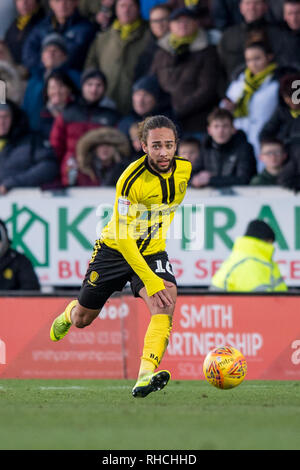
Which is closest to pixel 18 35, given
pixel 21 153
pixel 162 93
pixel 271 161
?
pixel 21 153

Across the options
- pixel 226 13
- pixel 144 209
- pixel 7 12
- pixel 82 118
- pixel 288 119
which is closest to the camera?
pixel 144 209

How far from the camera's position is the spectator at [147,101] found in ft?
43.3

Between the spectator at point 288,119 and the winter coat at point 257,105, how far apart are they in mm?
173

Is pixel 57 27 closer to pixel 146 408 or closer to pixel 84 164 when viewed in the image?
pixel 84 164

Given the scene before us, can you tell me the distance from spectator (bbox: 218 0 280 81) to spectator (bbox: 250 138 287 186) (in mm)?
1417

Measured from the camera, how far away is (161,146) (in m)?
8.02

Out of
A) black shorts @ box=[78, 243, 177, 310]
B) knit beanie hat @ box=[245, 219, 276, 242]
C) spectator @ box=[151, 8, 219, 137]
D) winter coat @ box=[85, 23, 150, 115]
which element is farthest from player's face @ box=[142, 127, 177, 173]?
winter coat @ box=[85, 23, 150, 115]

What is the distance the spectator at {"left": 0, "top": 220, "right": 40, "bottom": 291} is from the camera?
40.1 feet

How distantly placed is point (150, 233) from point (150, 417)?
1764 millimetres

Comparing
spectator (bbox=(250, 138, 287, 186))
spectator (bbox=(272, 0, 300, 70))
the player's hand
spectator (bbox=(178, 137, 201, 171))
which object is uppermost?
spectator (bbox=(272, 0, 300, 70))

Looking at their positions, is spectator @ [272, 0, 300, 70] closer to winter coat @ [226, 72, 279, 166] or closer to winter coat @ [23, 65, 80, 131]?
winter coat @ [226, 72, 279, 166]

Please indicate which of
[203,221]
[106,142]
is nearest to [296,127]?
[203,221]

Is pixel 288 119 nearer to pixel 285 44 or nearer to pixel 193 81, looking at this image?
pixel 285 44

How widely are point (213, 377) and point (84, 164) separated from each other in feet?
18.2
